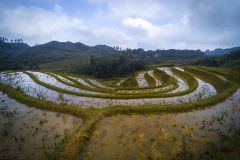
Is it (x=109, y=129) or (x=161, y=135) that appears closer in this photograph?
(x=161, y=135)

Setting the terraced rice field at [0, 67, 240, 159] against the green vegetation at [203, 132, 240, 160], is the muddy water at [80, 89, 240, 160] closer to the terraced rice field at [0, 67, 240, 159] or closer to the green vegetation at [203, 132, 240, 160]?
the terraced rice field at [0, 67, 240, 159]

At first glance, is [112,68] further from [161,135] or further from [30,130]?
[161,135]

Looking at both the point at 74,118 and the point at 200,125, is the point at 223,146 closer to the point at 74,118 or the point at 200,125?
the point at 200,125

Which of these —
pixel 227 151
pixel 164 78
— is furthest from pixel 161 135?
pixel 164 78

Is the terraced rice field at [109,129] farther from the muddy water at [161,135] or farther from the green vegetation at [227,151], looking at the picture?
the green vegetation at [227,151]

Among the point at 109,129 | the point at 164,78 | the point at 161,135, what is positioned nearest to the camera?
the point at 161,135

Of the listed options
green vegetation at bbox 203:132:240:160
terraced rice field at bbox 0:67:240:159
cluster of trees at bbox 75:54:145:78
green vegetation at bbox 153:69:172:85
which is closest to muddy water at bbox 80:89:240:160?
terraced rice field at bbox 0:67:240:159
